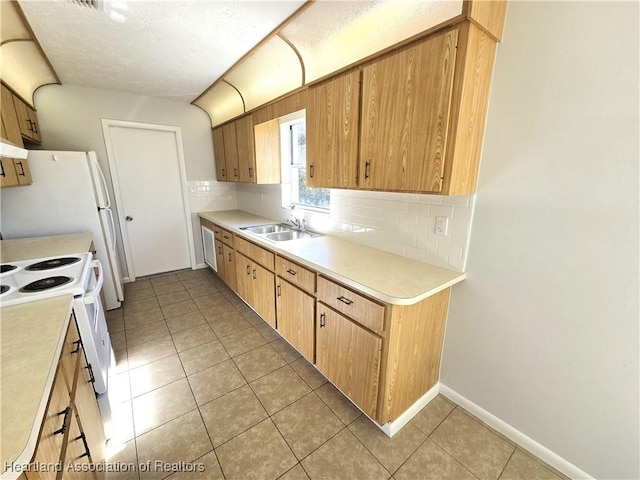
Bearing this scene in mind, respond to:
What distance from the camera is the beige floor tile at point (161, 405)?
1646 millimetres

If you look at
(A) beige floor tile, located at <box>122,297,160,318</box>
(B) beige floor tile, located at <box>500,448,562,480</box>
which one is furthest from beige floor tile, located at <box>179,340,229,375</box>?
(B) beige floor tile, located at <box>500,448,562,480</box>

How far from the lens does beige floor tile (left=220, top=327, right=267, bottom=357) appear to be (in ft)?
7.63

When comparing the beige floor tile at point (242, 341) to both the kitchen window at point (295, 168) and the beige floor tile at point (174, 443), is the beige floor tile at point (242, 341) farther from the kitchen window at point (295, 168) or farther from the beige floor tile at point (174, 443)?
the kitchen window at point (295, 168)

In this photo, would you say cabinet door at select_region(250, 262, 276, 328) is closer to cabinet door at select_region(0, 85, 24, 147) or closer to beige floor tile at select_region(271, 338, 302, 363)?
beige floor tile at select_region(271, 338, 302, 363)

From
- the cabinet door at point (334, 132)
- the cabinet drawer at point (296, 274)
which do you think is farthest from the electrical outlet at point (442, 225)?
the cabinet drawer at point (296, 274)

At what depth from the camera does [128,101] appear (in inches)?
131

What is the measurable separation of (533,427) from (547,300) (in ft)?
2.43

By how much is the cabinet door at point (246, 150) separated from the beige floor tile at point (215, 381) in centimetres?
196

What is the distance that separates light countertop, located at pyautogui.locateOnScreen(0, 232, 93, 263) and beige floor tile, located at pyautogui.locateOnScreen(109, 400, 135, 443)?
1190 mm

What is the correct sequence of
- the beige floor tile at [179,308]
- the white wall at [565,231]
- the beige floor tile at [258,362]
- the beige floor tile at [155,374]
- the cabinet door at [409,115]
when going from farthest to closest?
the beige floor tile at [179,308] < the beige floor tile at [258,362] < the beige floor tile at [155,374] < the cabinet door at [409,115] < the white wall at [565,231]

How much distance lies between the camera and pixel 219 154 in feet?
12.6

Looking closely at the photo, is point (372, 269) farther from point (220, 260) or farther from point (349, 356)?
point (220, 260)

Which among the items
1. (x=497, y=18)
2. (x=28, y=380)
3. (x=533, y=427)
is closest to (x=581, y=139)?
(x=497, y=18)

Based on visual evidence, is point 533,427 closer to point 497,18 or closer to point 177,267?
point 497,18
